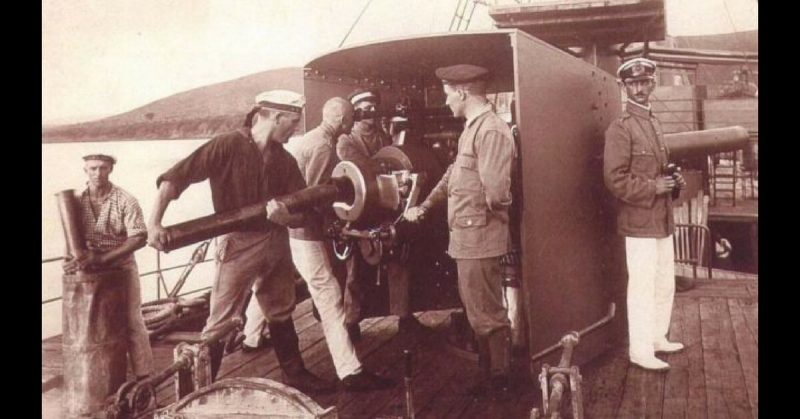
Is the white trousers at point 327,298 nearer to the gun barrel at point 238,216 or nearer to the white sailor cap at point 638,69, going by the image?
the gun barrel at point 238,216

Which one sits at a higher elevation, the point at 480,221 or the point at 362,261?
the point at 480,221

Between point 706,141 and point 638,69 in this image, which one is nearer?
point 638,69

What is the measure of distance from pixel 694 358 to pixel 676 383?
456 mm

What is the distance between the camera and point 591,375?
3.93 meters

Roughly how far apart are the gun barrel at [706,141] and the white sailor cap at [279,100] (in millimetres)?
2077

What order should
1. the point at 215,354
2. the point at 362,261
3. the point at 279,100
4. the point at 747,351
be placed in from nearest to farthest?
the point at 279,100
the point at 215,354
the point at 747,351
the point at 362,261

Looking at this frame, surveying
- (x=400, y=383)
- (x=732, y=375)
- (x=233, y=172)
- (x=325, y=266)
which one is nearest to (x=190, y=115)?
(x=233, y=172)

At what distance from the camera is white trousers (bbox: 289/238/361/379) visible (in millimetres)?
3902

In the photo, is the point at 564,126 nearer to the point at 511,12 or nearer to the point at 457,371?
the point at 511,12

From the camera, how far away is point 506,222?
359cm

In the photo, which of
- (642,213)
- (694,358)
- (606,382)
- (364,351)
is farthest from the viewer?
(364,351)

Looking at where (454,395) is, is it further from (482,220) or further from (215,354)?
(215,354)

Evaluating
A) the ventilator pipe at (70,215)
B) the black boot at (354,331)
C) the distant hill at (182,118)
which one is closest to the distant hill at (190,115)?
the distant hill at (182,118)
